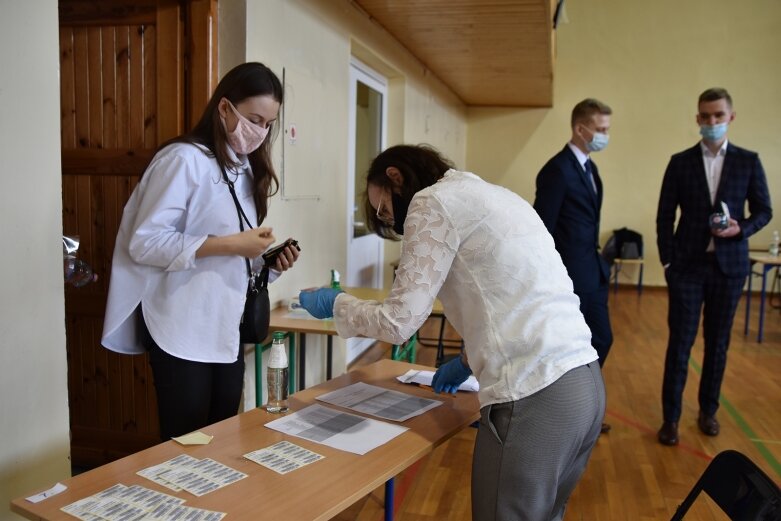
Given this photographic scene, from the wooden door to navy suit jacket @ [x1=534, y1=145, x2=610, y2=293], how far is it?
1.62 metres

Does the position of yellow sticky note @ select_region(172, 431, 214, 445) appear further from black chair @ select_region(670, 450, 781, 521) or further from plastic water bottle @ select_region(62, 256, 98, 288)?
black chair @ select_region(670, 450, 781, 521)

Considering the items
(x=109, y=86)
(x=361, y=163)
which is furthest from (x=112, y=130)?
(x=361, y=163)

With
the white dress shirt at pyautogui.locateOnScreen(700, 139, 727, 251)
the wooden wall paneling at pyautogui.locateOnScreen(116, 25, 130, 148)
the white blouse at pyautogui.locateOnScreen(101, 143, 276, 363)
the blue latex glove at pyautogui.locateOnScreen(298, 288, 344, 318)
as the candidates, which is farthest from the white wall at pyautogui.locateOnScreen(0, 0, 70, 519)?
the white dress shirt at pyautogui.locateOnScreen(700, 139, 727, 251)

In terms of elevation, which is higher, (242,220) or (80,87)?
(80,87)

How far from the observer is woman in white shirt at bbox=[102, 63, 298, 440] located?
67.7 inches

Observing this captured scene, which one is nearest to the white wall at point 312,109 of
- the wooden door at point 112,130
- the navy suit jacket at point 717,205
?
the wooden door at point 112,130

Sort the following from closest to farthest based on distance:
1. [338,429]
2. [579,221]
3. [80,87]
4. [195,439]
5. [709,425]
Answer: [195,439]
[338,429]
[80,87]
[579,221]
[709,425]

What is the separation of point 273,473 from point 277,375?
15.2 inches

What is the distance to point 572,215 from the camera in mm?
3188

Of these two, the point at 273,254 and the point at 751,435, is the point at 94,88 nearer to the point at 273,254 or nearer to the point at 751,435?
the point at 273,254

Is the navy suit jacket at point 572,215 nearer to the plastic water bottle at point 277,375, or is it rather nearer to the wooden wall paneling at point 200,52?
the wooden wall paneling at point 200,52

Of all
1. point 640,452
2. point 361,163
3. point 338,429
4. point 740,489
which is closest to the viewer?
point 740,489

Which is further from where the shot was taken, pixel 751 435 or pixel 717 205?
pixel 751 435

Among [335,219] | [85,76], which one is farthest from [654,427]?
[85,76]
